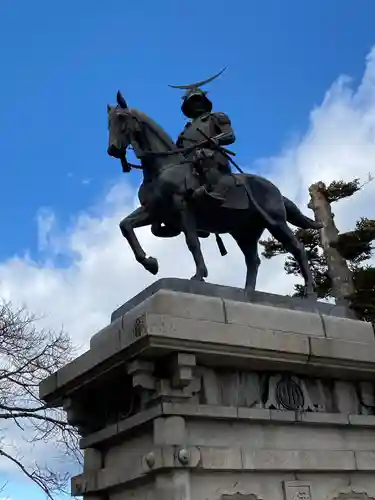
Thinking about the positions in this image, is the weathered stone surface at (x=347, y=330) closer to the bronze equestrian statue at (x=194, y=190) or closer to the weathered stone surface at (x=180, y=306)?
the bronze equestrian statue at (x=194, y=190)

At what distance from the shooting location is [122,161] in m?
7.73

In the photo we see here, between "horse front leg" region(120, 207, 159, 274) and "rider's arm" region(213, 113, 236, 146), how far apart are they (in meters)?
1.25

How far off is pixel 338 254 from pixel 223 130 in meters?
16.1

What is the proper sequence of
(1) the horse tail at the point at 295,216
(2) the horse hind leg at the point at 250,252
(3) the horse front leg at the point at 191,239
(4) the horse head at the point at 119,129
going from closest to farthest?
(3) the horse front leg at the point at 191,239 → (4) the horse head at the point at 119,129 → (2) the horse hind leg at the point at 250,252 → (1) the horse tail at the point at 295,216

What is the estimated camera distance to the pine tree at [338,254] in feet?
70.8

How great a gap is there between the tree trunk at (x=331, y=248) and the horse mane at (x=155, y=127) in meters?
14.4

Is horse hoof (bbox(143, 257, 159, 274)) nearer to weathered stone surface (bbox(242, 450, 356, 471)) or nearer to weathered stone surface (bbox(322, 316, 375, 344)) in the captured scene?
weathered stone surface (bbox(322, 316, 375, 344))

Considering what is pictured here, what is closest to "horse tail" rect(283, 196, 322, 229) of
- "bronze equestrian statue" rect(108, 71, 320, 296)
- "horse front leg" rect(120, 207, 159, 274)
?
"bronze equestrian statue" rect(108, 71, 320, 296)

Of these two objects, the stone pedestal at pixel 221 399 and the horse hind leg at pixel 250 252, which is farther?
the horse hind leg at pixel 250 252

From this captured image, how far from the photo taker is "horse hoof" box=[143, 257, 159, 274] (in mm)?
7578

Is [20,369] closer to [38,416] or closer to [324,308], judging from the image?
[38,416]

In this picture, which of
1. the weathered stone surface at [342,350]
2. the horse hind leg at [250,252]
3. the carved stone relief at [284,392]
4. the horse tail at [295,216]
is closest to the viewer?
the carved stone relief at [284,392]

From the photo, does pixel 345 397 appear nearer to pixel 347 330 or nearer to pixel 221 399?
pixel 347 330

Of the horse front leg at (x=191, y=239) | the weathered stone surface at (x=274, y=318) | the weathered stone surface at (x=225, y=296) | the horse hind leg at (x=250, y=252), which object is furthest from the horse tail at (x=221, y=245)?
the weathered stone surface at (x=274, y=318)
